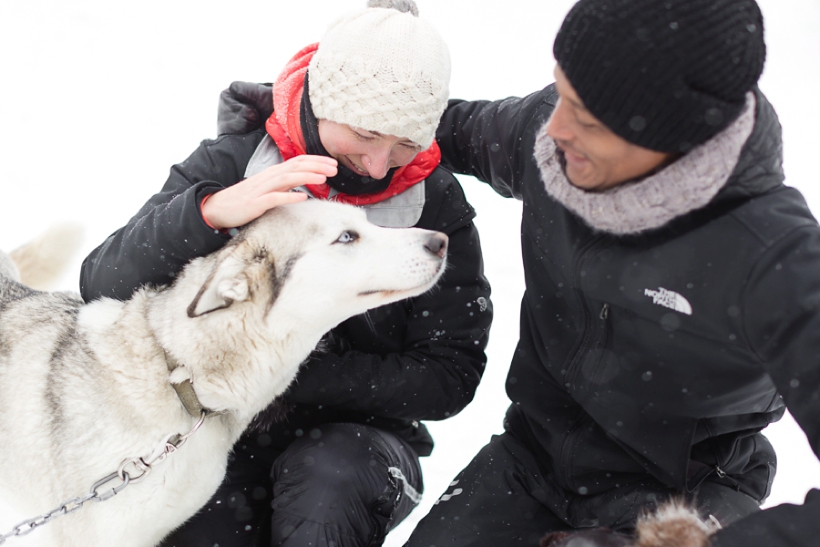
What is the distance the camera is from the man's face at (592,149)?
5.33ft

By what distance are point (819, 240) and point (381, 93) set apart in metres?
1.32

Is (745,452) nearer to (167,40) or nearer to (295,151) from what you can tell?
(295,151)

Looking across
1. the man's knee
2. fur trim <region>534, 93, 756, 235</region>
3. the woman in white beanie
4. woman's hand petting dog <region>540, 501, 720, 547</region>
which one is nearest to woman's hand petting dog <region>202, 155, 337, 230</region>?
the woman in white beanie

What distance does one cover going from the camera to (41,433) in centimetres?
201

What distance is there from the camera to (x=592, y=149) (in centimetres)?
167

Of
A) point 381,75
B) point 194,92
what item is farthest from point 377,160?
point 194,92

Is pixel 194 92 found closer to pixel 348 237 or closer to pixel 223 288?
pixel 348 237

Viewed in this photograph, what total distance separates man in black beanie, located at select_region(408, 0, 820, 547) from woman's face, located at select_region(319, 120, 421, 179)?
48 cm

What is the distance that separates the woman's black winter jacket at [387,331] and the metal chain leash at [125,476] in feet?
1.67

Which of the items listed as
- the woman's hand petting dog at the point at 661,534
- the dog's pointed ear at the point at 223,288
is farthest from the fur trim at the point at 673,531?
the dog's pointed ear at the point at 223,288

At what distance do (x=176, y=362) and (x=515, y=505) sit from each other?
4.42ft

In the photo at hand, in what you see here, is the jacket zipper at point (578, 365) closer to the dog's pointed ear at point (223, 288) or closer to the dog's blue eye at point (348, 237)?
the dog's blue eye at point (348, 237)

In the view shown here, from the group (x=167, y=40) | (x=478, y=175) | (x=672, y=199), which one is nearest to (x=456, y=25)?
(x=167, y=40)

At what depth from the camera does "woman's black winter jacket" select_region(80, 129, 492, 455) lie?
225 centimetres
